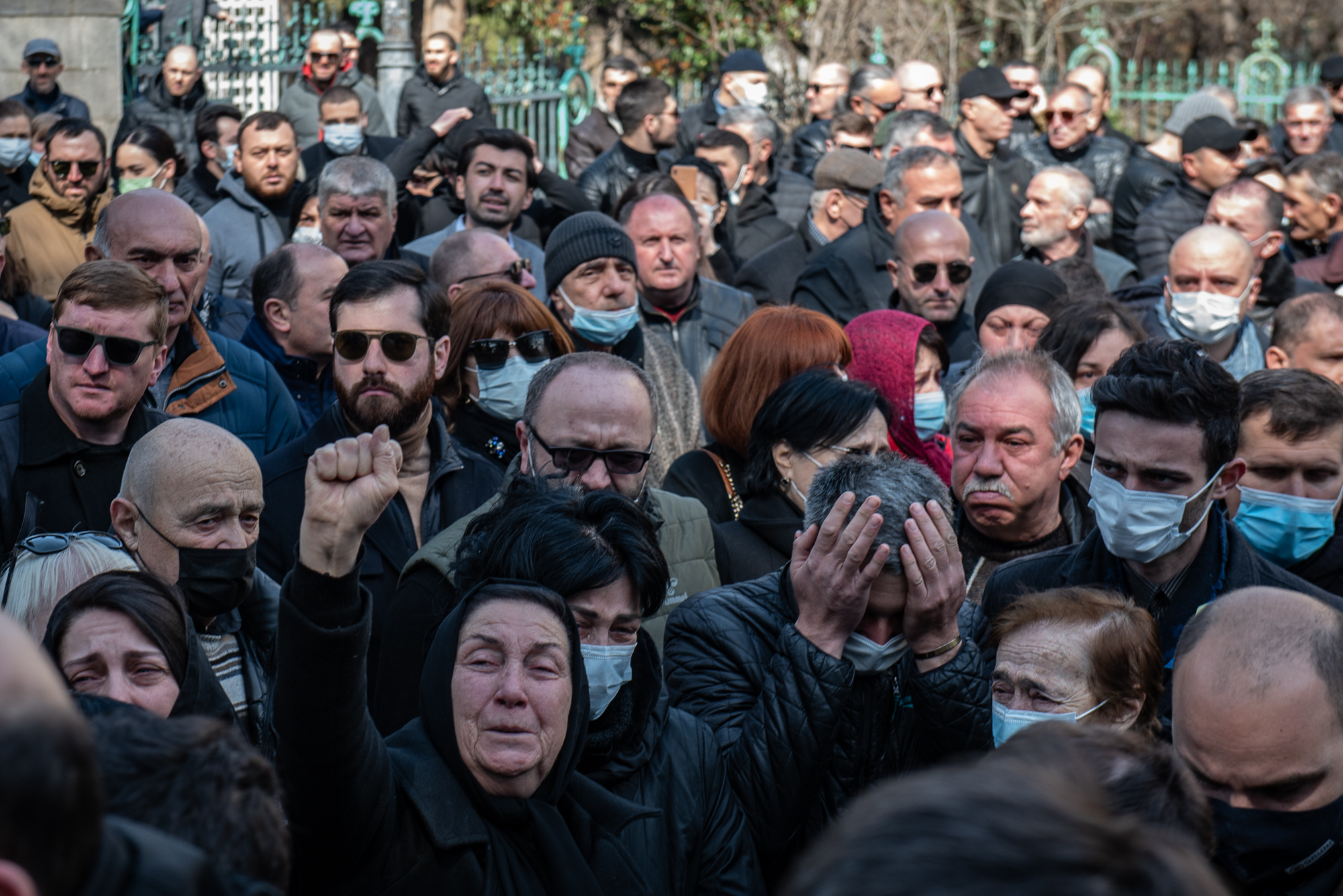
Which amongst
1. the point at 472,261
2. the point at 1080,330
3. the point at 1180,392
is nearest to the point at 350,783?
the point at 1180,392

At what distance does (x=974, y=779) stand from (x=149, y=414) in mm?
3854

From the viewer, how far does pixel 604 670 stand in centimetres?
325

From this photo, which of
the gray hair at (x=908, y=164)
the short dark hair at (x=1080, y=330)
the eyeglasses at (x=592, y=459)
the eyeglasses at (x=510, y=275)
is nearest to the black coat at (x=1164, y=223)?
the gray hair at (x=908, y=164)

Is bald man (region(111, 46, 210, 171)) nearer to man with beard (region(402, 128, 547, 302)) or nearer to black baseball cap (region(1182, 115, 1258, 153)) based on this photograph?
man with beard (region(402, 128, 547, 302))

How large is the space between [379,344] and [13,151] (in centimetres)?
623

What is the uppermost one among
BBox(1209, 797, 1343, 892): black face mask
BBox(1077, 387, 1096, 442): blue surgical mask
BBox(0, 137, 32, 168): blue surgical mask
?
BBox(0, 137, 32, 168): blue surgical mask

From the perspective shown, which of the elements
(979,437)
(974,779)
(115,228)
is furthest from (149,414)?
(974,779)

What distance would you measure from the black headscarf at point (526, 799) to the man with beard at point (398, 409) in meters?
1.59

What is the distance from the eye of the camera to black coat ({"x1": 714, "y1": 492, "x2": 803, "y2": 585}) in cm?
449

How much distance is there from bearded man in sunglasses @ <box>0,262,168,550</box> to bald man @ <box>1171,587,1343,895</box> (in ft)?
10.4

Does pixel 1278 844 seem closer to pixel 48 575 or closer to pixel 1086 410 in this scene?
pixel 48 575

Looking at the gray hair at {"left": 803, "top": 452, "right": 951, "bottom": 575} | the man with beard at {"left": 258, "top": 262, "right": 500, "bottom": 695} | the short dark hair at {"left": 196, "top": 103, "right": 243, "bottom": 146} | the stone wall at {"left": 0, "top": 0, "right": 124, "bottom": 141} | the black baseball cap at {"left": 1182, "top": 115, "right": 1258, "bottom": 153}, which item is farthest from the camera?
the stone wall at {"left": 0, "top": 0, "right": 124, "bottom": 141}

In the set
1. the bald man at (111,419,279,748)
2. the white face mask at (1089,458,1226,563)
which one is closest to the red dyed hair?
Answer: the white face mask at (1089,458,1226,563)

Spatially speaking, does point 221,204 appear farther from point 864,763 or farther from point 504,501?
point 864,763
